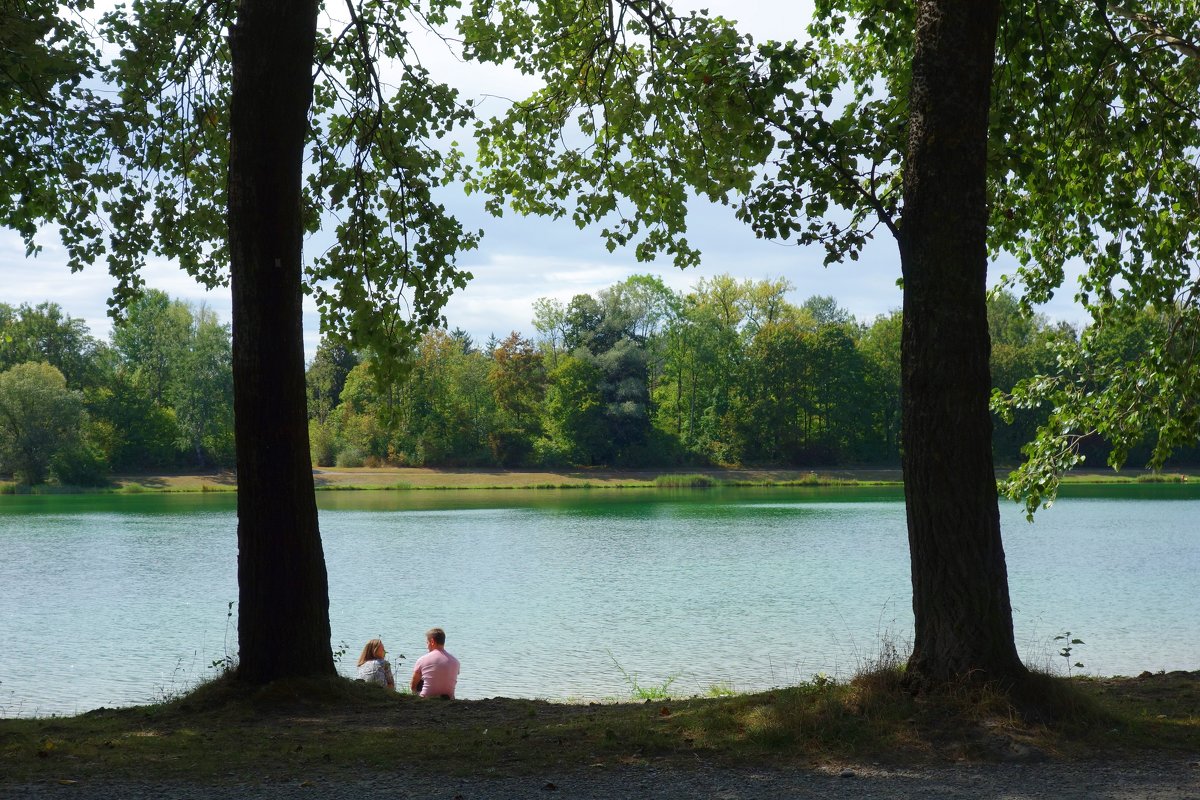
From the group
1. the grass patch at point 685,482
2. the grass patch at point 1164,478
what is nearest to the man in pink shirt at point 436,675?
the grass patch at point 685,482

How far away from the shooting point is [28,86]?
819 cm

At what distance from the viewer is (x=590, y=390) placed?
234ft

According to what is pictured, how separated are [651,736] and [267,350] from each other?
3.79m

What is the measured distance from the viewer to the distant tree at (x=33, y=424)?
5919 centimetres

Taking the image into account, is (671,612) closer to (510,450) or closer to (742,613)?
(742,613)

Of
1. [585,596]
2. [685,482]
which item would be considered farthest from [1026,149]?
[685,482]

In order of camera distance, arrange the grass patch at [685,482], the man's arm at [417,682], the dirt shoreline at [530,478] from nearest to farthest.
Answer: the man's arm at [417,682], the dirt shoreline at [530,478], the grass patch at [685,482]

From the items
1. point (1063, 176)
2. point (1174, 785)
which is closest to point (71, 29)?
point (1063, 176)

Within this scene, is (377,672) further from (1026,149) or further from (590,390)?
(590,390)

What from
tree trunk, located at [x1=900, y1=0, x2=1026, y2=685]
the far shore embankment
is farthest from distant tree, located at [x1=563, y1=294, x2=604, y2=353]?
tree trunk, located at [x1=900, y1=0, x2=1026, y2=685]

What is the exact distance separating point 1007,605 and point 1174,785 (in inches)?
55.5

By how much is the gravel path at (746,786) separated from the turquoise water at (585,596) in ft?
22.5

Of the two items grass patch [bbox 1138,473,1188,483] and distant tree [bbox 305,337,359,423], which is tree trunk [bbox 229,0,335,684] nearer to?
grass patch [bbox 1138,473,1188,483]

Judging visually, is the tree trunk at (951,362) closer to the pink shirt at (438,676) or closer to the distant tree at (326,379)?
the pink shirt at (438,676)
